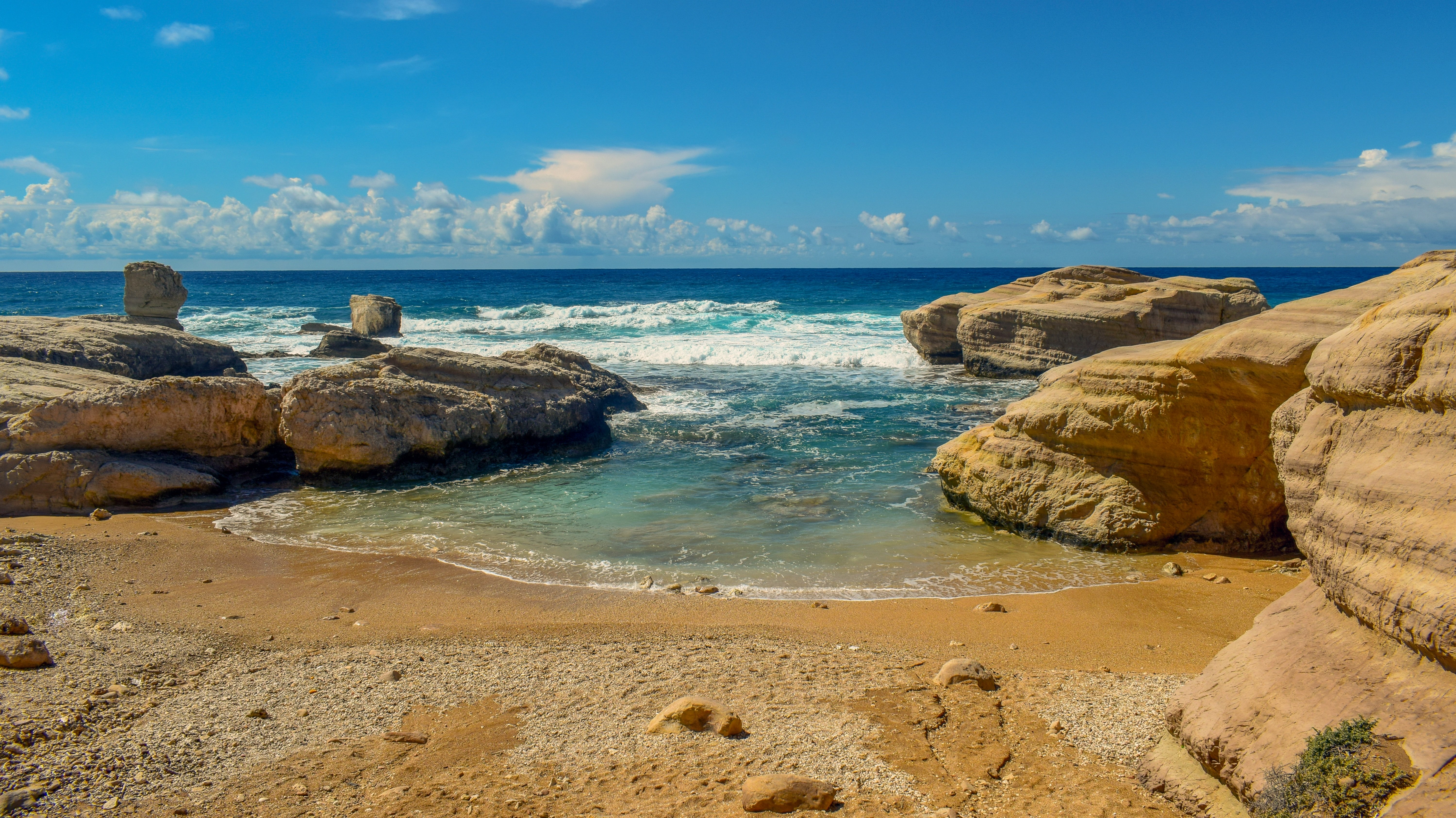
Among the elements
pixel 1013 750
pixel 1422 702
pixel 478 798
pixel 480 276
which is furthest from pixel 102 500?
pixel 480 276

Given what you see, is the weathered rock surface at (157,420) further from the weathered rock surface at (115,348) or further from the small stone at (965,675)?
the small stone at (965,675)

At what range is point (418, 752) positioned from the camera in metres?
3.95

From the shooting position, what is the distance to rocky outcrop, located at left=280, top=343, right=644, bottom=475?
33.9ft

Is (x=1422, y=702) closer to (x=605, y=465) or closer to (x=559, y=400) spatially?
(x=605, y=465)

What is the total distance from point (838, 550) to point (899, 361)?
55.5ft

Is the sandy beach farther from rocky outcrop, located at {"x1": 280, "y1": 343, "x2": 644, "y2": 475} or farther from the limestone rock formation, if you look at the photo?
the limestone rock formation

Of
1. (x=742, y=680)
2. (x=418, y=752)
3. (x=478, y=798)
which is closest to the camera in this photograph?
(x=478, y=798)

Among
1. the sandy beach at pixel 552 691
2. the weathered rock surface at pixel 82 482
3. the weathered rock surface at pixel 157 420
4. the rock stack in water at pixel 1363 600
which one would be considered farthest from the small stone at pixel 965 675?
the weathered rock surface at pixel 157 420

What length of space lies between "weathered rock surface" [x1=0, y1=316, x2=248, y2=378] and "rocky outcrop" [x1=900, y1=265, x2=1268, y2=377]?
1742 cm

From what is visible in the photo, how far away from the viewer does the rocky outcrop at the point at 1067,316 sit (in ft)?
59.9

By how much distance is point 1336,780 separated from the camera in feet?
9.48

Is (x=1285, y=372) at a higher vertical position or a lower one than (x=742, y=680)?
higher

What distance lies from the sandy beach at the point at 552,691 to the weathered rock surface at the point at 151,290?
56.5ft

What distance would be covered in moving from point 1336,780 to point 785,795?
6.71 feet
